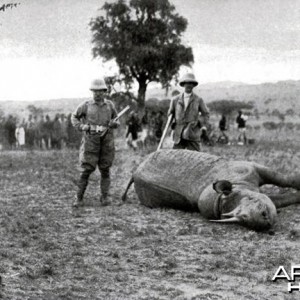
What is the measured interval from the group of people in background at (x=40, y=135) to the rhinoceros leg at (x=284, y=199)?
14.9m

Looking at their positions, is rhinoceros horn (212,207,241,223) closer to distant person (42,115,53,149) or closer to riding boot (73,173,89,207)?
riding boot (73,173,89,207)

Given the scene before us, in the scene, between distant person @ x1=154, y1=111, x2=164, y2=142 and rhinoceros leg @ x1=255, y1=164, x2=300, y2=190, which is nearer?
rhinoceros leg @ x1=255, y1=164, x2=300, y2=190

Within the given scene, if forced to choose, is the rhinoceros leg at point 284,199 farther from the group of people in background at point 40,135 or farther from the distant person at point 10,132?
the distant person at point 10,132

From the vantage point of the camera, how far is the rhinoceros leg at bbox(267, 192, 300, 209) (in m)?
7.83

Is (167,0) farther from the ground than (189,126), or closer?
farther from the ground

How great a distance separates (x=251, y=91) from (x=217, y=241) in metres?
A: 98.1

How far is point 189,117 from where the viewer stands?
9414 millimetres

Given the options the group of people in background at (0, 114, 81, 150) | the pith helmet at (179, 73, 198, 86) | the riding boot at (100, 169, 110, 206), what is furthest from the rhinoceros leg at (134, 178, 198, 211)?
the group of people in background at (0, 114, 81, 150)

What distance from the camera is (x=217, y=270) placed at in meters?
5.39

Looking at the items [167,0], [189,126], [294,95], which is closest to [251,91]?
[294,95]

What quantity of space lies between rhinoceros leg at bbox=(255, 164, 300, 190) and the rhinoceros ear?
3.15ft

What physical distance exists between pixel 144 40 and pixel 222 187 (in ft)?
104

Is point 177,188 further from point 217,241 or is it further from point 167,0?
point 167,0

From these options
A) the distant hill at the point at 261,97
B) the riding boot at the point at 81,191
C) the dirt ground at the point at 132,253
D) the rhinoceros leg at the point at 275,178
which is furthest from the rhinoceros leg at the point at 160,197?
the distant hill at the point at 261,97
